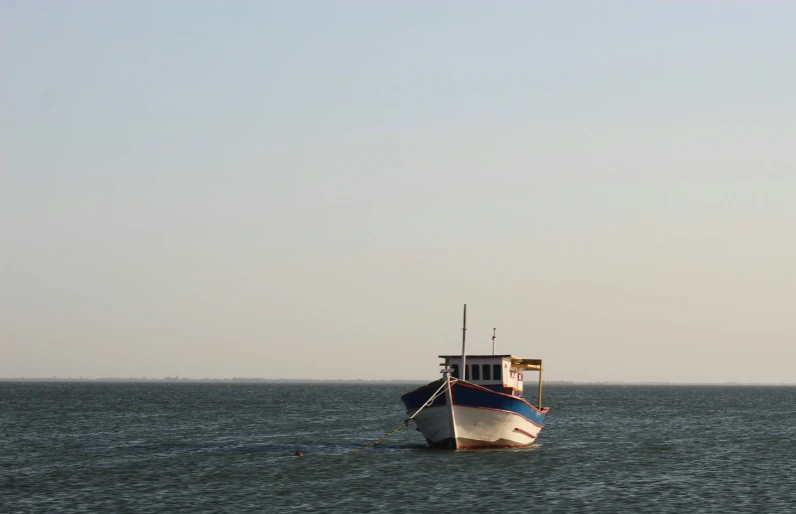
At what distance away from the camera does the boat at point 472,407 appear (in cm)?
5028

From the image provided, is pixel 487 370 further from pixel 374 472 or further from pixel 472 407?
pixel 374 472

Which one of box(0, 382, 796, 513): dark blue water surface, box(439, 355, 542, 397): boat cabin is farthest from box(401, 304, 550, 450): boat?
box(0, 382, 796, 513): dark blue water surface

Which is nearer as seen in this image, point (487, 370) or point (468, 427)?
point (468, 427)

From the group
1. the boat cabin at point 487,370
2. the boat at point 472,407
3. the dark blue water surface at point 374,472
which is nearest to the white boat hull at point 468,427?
the boat at point 472,407

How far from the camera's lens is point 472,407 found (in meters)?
50.6

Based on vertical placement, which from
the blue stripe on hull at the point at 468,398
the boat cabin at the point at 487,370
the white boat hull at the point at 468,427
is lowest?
the white boat hull at the point at 468,427

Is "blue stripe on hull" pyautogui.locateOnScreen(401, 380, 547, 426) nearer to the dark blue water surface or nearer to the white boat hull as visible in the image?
the white boat hull

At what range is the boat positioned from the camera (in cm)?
5028

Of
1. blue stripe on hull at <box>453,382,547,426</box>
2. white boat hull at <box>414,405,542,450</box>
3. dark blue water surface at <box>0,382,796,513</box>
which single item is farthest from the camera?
white boat hull at <box>414,405,542,450</box>

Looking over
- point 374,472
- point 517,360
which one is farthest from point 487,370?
point 374,472

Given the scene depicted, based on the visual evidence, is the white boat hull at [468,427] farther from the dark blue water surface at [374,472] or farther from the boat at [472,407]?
the dark blue water surface at [374,472]

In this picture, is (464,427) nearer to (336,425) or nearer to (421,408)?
(421,408)

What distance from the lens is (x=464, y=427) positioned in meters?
51.1

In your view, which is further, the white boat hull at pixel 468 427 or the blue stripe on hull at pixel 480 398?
the white boat hull at pixel 468 427
